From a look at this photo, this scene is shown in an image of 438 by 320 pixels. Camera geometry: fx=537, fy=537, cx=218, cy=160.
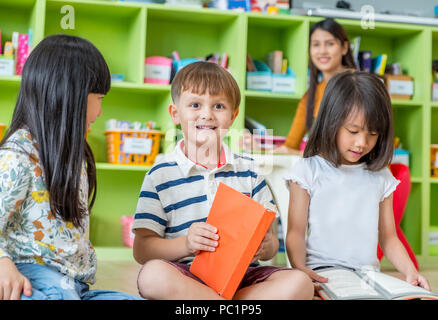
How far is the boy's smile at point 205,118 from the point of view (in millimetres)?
1050

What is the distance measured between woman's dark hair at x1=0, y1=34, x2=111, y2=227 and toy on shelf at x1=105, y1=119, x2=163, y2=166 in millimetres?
1327

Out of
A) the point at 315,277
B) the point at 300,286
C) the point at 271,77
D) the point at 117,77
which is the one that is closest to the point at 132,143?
the point at 117,77

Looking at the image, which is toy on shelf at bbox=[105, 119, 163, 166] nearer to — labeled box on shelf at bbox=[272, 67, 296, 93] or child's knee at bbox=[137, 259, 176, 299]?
labeled box on shelf at bbox=[272, 67, 296, 93]

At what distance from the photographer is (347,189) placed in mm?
1188

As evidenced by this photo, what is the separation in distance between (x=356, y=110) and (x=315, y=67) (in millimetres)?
1132

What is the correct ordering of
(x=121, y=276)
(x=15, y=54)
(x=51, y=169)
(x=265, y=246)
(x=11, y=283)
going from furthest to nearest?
(x=15, y=54) → (x=121, y=276) → (x=265, y=246) → (x=51, y=169) → (x=11, y=283)

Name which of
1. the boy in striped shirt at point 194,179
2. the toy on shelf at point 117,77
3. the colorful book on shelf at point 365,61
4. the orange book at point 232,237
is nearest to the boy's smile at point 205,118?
the boy in striped shirt at point 194,179

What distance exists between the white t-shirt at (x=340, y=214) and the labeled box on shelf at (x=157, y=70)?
1.22 m

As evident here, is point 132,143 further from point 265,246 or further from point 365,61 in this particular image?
point 265,246

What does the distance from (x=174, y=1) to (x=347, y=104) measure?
1356 millimetres

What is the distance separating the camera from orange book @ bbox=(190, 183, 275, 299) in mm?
836

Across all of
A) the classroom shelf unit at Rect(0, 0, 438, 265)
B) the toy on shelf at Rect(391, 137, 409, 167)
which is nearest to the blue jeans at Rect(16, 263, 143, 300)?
the classroom shelf unit at Rect(0, 0, 438, 265)
